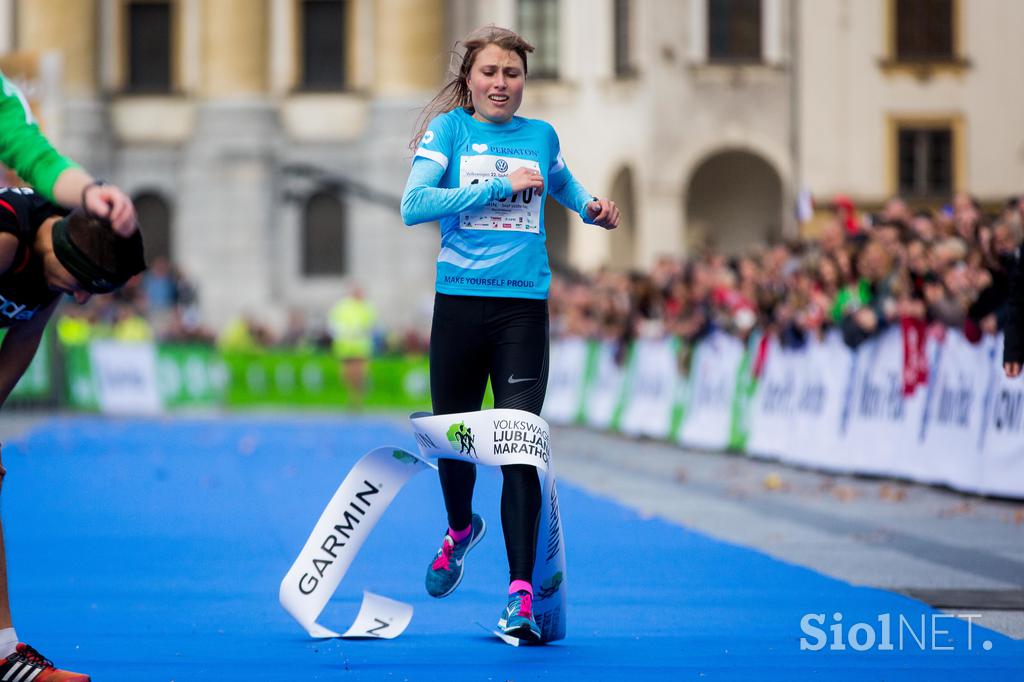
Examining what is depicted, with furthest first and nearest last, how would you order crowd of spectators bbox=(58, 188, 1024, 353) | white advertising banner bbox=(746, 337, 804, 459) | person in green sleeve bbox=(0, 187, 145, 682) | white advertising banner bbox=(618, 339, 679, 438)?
white advertising banner bbox=(618, 339, 679, 438)
white advertising banner bbox=(746, 337, 804, 459)
crowd of spectators bbox=(58, 188, 1024, 353)
person in green sleeve bbox=(0, 187, 145, 682)

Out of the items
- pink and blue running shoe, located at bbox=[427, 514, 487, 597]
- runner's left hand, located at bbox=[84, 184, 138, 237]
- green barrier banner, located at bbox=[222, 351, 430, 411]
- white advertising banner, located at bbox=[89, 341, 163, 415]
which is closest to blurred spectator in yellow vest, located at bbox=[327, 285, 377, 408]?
green barrier banner, located at bbox=[222, 351, 430, 411]

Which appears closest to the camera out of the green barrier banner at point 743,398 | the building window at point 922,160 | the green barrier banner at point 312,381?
the green barrier banner at point 743,398

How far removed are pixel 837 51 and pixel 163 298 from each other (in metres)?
17.4

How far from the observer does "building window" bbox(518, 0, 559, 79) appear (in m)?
53.8

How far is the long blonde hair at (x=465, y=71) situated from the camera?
755 centimetres

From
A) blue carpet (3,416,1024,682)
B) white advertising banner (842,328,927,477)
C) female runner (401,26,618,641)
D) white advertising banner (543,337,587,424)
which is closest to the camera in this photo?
blue carpet (3,416,1024,682)

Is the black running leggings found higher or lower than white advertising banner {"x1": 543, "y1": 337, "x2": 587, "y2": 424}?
higher

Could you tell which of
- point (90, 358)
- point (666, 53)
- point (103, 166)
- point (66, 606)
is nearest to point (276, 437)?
point (90, 358)

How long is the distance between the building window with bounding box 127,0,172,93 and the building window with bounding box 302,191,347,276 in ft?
19.7

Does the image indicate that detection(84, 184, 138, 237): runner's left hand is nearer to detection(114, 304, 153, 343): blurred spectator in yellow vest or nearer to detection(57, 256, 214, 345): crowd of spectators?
detection(57, 256, 214, 345): crowd of spectators

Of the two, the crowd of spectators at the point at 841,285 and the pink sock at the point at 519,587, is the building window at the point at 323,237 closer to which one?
the crowd of spectators at the point at 841,285

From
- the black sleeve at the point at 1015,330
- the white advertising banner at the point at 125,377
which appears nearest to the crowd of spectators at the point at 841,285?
the black sleeve at the point at 1015,330

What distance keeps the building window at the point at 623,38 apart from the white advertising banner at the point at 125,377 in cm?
1811

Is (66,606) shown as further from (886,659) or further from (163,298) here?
(163,298)
